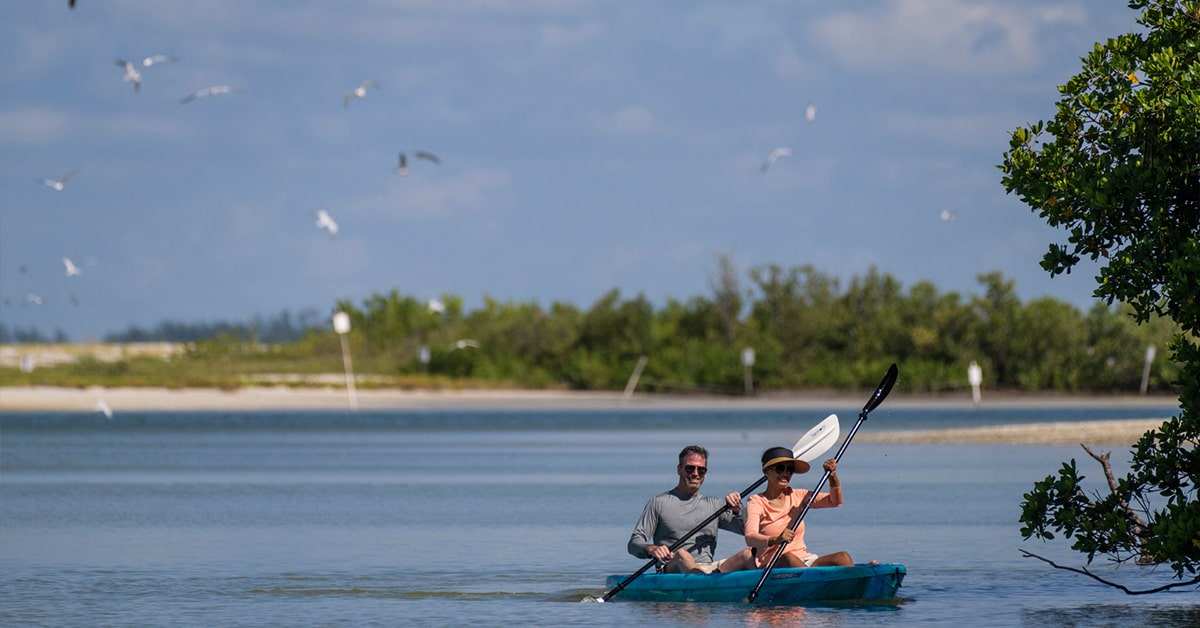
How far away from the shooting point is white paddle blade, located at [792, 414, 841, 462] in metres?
17.8

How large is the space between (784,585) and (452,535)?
31.8 ft

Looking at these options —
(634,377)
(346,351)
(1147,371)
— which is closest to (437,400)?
(346,351)

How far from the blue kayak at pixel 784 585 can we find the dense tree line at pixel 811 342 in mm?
77575

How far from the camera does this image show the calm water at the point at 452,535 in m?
18.1

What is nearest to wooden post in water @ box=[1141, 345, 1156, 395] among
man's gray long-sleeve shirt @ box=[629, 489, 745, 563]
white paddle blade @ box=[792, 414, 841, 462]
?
white paddle blade @ box=[792, 414, 841, 462]

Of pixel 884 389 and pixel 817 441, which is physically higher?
pixel 884 389

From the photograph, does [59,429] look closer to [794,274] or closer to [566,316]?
[566,316]

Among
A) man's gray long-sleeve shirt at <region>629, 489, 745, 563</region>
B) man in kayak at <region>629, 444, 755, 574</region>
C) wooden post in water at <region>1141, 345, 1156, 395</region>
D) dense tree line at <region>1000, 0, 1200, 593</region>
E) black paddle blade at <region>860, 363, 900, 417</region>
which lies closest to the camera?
dense tree line at <region>1000, 0, 1200, 593</region>

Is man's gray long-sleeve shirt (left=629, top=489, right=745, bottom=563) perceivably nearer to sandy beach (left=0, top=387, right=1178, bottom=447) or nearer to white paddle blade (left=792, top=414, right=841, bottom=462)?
white paddle blade (left=792, top=414, right=841, bottom=462)

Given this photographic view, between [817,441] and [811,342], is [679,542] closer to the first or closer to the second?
[817,441]

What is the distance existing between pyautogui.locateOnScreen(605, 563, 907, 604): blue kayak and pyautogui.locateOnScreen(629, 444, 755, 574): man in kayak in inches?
6.7

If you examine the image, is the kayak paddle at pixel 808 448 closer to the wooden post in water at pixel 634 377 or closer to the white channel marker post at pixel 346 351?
the white channel marker post at pixel 346 351

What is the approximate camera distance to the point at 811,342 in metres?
102

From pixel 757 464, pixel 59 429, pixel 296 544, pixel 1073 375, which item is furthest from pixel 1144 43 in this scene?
pixel 1073 375
